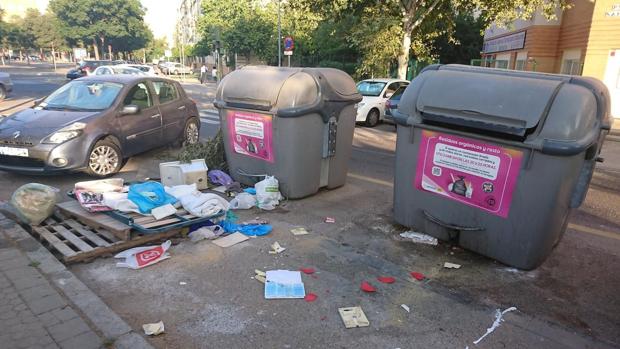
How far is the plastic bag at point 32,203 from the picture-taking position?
14.5ft

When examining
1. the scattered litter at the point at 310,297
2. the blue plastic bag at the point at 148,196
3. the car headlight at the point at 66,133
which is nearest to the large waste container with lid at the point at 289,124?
the blue plastic bag at the point at 148,196

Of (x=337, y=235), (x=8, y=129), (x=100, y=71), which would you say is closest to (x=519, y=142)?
(x=337, y=235)

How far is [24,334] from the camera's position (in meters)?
2.79

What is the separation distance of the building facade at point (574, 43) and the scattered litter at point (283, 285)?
1679 cm

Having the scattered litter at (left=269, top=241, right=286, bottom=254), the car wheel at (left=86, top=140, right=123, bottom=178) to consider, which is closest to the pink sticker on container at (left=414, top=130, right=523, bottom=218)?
the scattered litter at (left=269, top=241, right=286, bottom=254)

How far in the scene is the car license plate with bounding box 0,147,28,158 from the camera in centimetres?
596

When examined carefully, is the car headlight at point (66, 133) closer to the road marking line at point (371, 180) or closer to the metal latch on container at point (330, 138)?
the metal latch on container at point (330, 138)

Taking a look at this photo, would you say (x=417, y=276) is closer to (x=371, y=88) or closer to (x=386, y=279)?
(x=386, y=279)

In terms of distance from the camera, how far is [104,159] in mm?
6617

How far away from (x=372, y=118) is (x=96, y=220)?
10272mm

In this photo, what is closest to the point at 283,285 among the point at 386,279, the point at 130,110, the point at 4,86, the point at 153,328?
the point at 386,279

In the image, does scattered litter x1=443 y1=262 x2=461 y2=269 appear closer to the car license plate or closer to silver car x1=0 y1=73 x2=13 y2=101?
the car license plate

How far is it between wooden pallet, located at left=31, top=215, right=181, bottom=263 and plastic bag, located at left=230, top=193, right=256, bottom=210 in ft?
3.59

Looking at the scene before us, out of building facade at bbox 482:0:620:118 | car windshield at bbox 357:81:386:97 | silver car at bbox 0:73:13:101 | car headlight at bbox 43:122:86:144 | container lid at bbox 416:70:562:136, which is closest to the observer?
container lid at bbox 416:70:562:136
